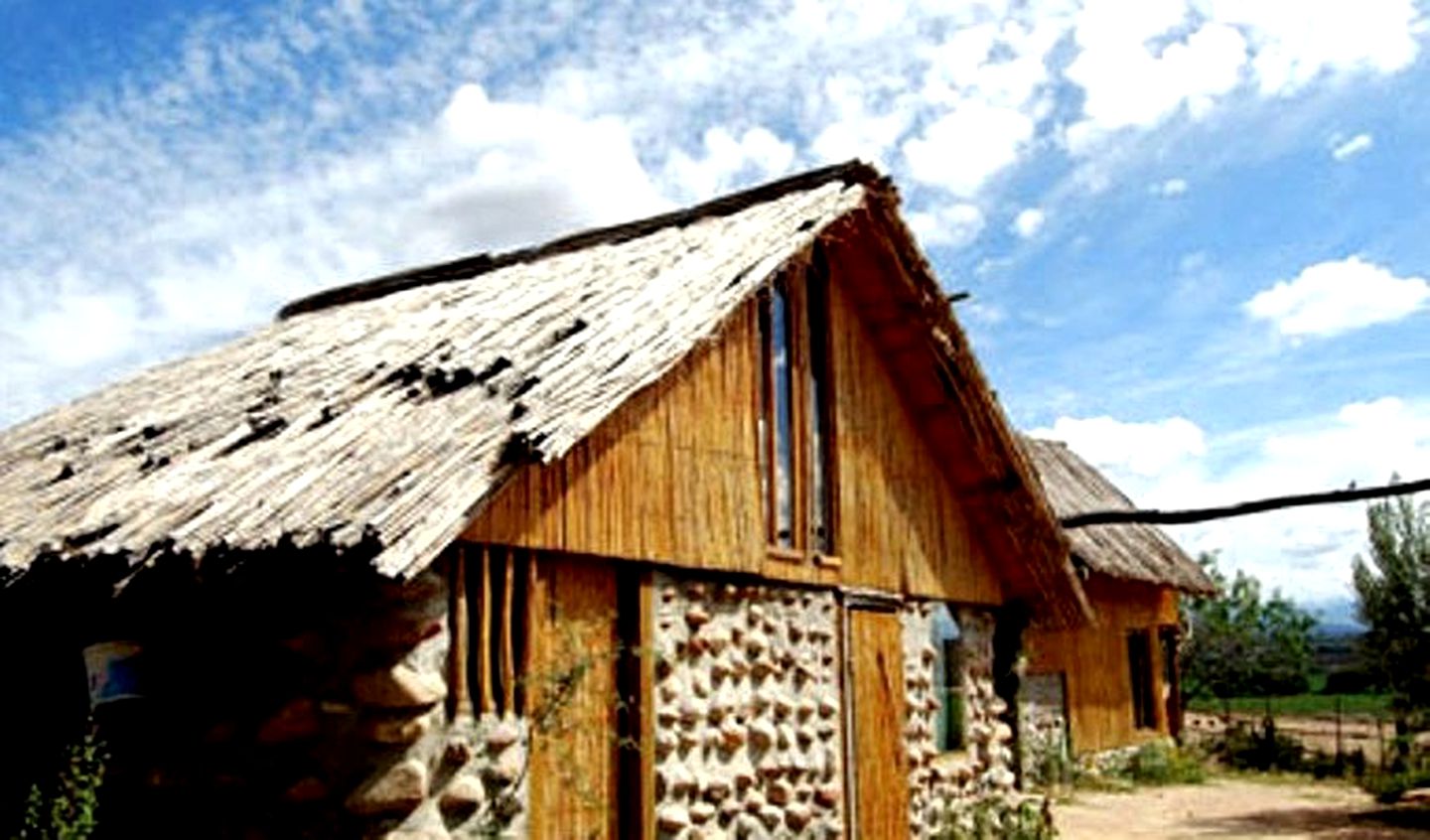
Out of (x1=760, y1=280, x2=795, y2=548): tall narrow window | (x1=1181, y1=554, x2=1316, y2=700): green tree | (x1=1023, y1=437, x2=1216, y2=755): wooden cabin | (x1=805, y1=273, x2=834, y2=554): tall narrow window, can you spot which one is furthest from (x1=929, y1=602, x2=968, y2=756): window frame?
(x1=1181, y1=554, x2=1316, y2=700): green tree

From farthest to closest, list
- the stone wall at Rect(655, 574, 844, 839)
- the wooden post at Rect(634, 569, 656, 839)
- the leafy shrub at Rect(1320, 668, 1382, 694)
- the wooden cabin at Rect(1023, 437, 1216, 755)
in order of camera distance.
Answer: the leafy shrub at Rect(1320, 668, 1382, 694) < the wooden cabin at Rect(1023, 437, 1216, 755) < the stone wall at Rect(655, 574, 844, 839) < the wooden post at Rect(634, 569, 656, 839)

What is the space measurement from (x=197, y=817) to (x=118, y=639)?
107 centimetres

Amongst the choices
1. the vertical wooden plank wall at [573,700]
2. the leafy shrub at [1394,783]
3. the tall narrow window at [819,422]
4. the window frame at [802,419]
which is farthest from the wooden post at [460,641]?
the leafy shrub at [1394,783]

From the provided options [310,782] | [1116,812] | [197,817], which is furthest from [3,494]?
[1116,812]

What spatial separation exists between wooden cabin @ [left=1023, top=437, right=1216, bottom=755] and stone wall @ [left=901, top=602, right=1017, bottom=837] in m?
6.14

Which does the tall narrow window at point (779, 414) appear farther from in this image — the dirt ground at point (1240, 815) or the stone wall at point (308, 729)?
the dirt ground at point (1240, 815)

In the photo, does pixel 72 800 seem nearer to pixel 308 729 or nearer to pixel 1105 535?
pixel 308 729

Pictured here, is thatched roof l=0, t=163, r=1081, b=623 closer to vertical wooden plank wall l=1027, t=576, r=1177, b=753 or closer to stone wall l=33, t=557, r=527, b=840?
stone wall l=33, t=557, r=527, b=840

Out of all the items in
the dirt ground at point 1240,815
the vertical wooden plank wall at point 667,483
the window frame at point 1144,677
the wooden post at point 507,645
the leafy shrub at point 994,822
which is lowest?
the dirt ground at point 1240,815

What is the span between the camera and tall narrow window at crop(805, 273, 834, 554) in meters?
9.87

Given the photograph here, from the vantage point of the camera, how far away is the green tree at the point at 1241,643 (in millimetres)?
33969

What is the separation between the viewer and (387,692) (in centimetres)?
644

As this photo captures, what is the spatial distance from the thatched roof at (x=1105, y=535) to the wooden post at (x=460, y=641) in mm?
12532

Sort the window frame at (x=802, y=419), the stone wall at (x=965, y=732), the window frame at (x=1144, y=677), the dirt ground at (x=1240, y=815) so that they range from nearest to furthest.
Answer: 1. the window frame at (x=802, y=419)
2. the stone wall at (x=965, y=732)
3. the dirt ground at (x=1240, y=815)
4. the window frame at (x=1144, y=677)
